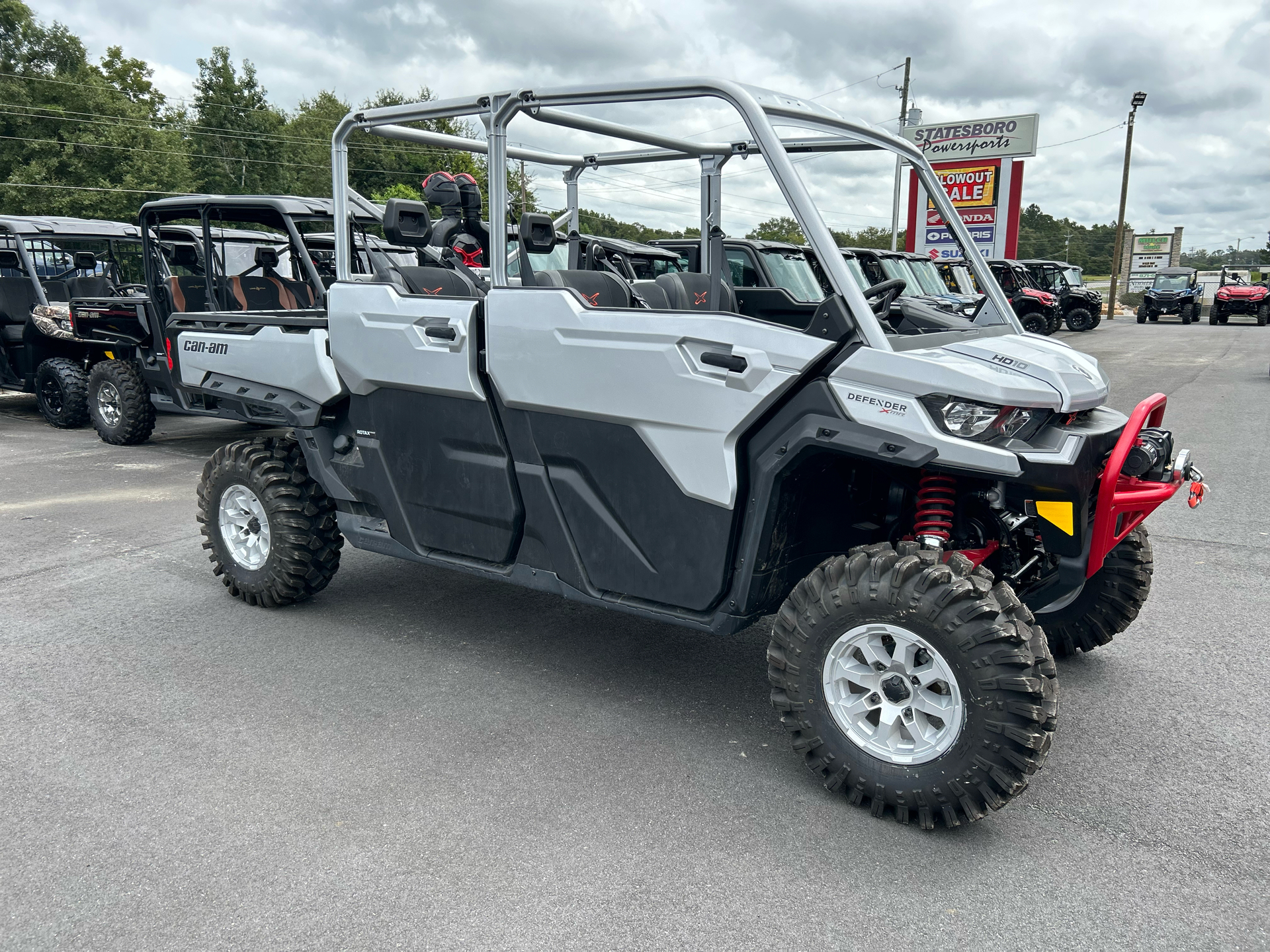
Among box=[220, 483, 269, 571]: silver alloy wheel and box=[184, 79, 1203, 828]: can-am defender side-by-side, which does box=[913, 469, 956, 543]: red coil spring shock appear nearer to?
box=[184, 79, 1203, 828]: can-am defender side-by-side

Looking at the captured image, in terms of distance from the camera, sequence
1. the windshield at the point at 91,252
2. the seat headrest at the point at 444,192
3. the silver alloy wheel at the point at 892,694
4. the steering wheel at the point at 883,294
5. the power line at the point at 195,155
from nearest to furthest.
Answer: the silver alloy wheel at the point at 892,694 → the steering wheel at the point at 883,294 → the seat headrest at the point at 444,192 → the windshield at the point at 91,252 → the power line at the point at 195,155

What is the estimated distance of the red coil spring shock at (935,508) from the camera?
3.20 m

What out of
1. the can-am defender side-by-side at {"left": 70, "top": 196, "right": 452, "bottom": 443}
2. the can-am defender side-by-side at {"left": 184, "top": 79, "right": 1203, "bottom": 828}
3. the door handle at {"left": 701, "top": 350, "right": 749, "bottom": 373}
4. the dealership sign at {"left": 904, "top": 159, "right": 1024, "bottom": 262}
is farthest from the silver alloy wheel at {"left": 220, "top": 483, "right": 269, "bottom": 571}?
the dealership sign at {"left": 904, "top": 159, "right": 1024, "bottom": 262}

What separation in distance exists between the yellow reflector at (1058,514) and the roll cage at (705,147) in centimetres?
66

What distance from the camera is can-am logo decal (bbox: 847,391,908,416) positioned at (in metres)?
2.89

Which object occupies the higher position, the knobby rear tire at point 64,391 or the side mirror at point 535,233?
the side mirror at point 535,233

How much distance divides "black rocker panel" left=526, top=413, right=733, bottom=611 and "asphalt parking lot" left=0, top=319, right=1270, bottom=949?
1.90 feet

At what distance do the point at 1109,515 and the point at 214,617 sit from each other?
398 cm

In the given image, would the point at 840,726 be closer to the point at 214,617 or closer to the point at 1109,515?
the point at 1109,515

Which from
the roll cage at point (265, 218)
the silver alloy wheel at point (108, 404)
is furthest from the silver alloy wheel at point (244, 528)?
the silver alloy wheel at point (108, 404)

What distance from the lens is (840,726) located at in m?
3.08

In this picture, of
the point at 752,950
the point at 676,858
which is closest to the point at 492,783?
the point at 676,858

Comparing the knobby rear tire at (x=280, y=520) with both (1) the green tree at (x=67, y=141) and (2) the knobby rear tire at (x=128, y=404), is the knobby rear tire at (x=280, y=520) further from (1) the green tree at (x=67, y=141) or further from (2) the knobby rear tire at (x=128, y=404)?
(1) the green tree at (x=67, y=141)

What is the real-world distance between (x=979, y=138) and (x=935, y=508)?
30670mm
